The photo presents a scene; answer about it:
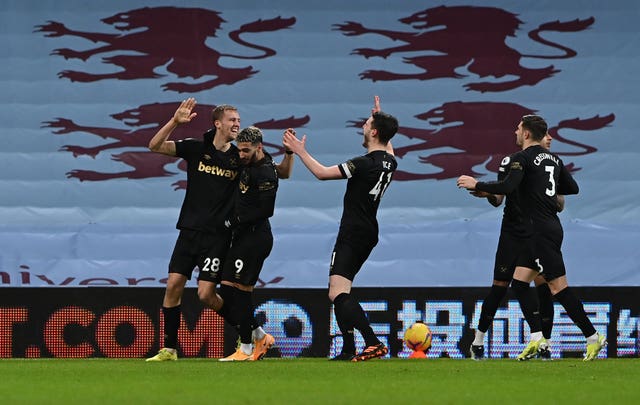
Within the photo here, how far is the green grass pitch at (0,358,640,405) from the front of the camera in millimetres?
5445

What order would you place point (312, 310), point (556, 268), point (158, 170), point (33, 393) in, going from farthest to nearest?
point (158, 170) < point (312, 310) < point (556, 268) < point (33, 393)

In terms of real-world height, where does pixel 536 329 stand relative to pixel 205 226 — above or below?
below

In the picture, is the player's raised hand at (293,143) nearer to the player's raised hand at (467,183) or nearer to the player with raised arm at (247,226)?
the player with raised arm at (247,226)

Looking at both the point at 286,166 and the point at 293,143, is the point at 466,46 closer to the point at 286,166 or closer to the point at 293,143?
the point at 286,166

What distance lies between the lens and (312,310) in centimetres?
1024

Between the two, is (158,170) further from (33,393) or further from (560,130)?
(33,393)

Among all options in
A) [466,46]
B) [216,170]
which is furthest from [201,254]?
[466,46]

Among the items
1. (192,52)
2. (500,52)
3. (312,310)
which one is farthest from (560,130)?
(312,310)

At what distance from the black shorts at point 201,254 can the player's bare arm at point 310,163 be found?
1.08m

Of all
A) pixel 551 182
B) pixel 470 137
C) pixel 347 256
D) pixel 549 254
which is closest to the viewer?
pixel 347 256

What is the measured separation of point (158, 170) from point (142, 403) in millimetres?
10182

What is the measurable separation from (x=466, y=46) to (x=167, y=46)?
4002 mm

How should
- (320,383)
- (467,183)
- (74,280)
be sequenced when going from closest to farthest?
(320,383)
(467,183)
(74,280)

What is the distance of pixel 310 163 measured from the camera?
26.1ft
